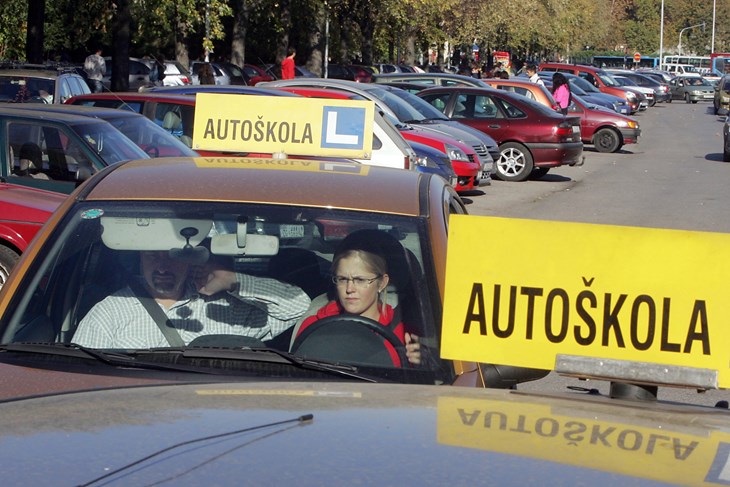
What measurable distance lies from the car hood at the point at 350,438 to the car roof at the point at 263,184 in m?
1.20

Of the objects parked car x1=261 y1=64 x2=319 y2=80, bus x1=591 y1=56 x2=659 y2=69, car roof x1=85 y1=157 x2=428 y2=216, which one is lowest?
car roof x1=85 y1=157 x2=428 y2=216

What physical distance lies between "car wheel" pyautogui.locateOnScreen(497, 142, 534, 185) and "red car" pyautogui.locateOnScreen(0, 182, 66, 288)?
545 inches

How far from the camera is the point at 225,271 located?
397 centimetres

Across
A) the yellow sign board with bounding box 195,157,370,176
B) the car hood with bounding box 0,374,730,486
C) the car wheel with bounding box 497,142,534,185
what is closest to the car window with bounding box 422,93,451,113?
the car wheel with bounding box 497,142,534,185

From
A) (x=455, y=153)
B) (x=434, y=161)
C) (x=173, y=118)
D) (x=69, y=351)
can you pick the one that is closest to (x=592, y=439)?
(x=69, y=351)

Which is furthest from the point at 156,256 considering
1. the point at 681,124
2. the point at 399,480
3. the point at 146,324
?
the point at 681,124

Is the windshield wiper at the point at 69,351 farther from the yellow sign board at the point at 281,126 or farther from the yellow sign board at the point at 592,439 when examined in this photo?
the yellow sign board at the point at 281,126

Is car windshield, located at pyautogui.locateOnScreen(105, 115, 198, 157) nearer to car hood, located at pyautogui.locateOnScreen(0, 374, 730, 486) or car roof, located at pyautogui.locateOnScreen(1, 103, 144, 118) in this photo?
car roof, located at pyautogui.locateOnScreen(1, 103, 144, 118)

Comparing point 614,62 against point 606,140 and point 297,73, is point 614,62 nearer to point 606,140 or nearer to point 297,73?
point 297,73

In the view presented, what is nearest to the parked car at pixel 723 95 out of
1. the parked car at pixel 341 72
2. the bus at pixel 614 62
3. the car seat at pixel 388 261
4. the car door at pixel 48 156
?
the parked car at pixel 341 72

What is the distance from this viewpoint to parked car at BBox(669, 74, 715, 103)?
68.1 metres

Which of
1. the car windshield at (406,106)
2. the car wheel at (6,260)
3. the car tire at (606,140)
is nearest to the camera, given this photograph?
the car wheel at (6,260)

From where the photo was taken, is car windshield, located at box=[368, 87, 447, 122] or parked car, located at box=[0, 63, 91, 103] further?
car windshield, located at box=[368, 87, 447, 122]

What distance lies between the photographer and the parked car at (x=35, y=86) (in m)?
15.9
